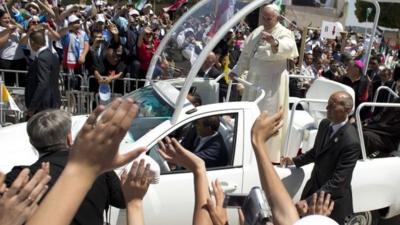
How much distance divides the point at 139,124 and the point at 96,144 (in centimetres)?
305

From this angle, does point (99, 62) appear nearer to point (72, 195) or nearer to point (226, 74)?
point (226, 74)

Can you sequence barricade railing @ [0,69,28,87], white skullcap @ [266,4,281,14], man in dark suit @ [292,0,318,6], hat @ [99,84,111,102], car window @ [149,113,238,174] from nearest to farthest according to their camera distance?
car window @ [149,113,238,174] < man in dark suit @ [292,0,318,6] < white skullcap @ [266,4,281,14] < hat @ [99,84,111,102] < barricade railing @ [0,69,28,87]

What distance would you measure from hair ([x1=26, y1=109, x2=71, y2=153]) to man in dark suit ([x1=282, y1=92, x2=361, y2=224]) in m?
2.24

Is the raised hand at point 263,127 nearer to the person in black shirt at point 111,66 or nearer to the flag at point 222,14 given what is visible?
the flag at point 222,14

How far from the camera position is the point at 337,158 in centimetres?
421

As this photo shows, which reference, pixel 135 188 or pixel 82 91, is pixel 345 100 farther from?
pixel 82 91

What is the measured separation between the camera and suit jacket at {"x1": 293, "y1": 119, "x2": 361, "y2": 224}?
4133 millimetres

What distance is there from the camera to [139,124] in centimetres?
438

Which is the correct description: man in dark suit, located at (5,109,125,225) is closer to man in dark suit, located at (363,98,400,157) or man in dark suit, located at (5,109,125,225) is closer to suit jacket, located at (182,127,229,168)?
suit jacket, located at (182,127,229,168)

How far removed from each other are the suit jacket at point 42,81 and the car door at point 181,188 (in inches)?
118

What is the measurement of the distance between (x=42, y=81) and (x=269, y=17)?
9.70 ft

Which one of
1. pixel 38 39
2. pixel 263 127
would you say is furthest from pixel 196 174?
pixel 38 39

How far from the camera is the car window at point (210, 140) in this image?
4336 mm

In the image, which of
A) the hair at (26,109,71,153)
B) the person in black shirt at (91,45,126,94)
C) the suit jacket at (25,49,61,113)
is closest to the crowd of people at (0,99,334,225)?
the hair at (26,109,71,153)
